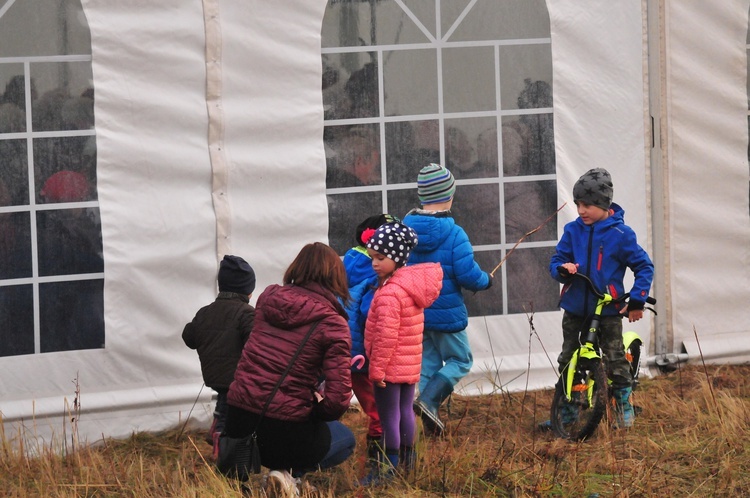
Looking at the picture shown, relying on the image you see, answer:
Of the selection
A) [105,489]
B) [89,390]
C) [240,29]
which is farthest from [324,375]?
[240,29]

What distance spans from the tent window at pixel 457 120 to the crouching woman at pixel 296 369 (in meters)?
2.03

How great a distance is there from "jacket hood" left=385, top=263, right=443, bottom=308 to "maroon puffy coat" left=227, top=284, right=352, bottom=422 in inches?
19.0

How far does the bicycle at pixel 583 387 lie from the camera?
5.46m

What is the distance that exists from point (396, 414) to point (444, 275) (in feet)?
3.40

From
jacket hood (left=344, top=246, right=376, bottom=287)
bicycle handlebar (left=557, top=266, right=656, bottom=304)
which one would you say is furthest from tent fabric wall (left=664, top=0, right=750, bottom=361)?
jacket hood (left=344, top=246, right=376, bottom=287)

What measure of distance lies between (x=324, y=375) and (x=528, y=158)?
110 inches

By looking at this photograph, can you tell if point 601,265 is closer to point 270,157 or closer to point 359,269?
point 359,269

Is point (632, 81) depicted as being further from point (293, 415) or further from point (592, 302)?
point (293, 415)

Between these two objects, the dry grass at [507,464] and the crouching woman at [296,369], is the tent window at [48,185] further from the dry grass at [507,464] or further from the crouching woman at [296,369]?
the crouching woman at [296,369]

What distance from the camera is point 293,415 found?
14.5 feet

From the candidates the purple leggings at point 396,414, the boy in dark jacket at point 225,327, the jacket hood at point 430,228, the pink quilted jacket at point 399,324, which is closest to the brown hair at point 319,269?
the pink quilted jacket at point 399,324

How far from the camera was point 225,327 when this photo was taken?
5215 mm

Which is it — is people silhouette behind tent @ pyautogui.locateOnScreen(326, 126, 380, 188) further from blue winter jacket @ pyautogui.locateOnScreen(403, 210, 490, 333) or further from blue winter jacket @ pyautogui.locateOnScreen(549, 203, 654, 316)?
blue winter jacket @ pyautogui.locateOnScreen(549, 203, 654, 316)

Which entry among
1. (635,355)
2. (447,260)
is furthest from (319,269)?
(635,355)
